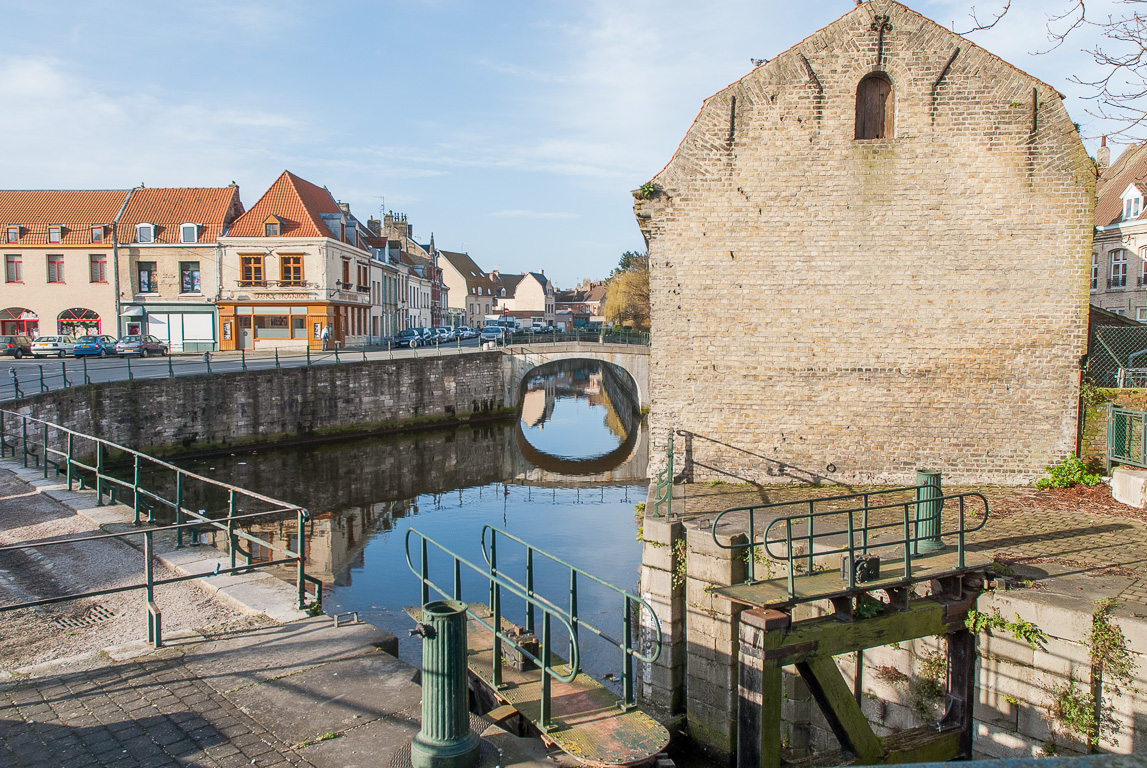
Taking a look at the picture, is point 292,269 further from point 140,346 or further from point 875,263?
point 875,263

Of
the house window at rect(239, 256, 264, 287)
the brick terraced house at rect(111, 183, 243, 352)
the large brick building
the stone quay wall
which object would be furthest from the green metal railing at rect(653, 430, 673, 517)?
the brick terraced house at rect(111, 183, 243, 352)

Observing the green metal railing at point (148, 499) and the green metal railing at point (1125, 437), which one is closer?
the green metal railing at point (148, 499)

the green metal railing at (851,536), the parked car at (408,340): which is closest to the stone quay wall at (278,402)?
the parked car at (408,340)

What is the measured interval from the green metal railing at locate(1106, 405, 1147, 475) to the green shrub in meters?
0.30

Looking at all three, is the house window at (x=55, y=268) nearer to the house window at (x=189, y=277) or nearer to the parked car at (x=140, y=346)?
the house window at (x=189, y=277)

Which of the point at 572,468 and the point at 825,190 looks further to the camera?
the point at 572,468

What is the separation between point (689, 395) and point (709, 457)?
109 centimetres

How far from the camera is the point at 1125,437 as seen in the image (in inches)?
461

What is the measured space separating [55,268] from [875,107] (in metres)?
43.4

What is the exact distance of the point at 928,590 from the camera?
25.1 feet

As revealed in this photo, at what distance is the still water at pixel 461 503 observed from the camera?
13.6m

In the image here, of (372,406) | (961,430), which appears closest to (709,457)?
(961,430)

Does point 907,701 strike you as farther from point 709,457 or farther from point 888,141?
point 888,141

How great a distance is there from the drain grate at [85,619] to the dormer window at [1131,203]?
3933cm
